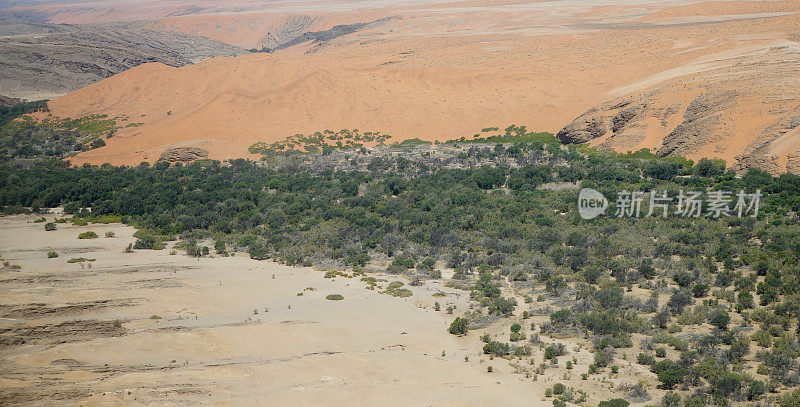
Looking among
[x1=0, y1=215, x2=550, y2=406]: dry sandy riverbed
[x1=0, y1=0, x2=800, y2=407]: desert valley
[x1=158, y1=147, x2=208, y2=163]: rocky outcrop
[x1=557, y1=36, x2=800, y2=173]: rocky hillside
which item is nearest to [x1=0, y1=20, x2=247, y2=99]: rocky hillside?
[x1=0, y1=0, x2=800, y2=407]: desert valley

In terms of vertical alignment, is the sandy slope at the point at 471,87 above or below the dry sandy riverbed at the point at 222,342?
above

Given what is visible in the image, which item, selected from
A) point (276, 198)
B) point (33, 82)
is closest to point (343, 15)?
point (33, 82)

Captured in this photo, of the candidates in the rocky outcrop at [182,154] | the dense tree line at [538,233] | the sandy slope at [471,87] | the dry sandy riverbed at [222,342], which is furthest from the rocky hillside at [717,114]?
the rocky outcrop at [182,154]

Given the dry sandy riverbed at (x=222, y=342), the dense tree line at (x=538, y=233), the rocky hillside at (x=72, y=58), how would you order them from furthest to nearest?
1. the rocky hillside at (x=72, y=58)
2. the dense tree line at (x=538, y=233)
3. the dry sandy riverbed at (x=222, y=342)

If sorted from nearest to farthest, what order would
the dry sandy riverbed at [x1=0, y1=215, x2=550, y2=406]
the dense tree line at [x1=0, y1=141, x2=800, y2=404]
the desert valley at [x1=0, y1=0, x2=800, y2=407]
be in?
the dry sandy riverbed at [x1=0, y1=215, x2=550, y2=406] → the desert valley at [x1=0, y1=0, x2=800, y2=407] → the dense tree line at [x1=0, y1=141, x2=800, y2=404]

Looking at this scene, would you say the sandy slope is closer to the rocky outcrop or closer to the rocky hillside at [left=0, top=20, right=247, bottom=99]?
the rocky outcrop

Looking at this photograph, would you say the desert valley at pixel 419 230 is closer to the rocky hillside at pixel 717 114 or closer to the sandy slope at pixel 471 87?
the rocky hillside at pixel 717 114

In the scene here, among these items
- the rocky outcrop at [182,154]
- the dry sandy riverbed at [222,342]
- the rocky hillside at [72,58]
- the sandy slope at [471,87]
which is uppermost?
the rocky hillside at [72,58]
